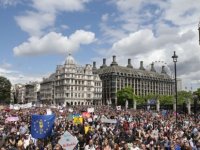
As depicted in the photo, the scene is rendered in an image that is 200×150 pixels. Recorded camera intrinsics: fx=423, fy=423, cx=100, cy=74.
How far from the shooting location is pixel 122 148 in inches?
682

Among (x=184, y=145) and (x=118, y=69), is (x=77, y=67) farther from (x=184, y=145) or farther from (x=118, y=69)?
(x=184, y=145)

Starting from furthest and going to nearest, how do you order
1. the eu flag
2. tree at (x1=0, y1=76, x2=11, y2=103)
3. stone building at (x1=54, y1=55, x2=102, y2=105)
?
A: stone building at (x1=54, y1=55, x2=102, y2=105), tree at (x1=0, y1=76, x2=11, y2=103), the eu flag

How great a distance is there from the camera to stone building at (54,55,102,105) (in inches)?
6619

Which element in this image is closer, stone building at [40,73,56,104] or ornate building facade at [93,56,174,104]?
ornate building facade at [93,56,174,104]

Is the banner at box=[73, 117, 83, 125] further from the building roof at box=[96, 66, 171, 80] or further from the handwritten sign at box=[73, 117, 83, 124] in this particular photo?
the building roof at box=[96, 66, 171, 80]

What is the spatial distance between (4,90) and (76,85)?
3325 cm

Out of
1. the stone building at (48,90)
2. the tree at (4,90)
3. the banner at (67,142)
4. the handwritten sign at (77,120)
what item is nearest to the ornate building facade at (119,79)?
the stone building at (48,90)

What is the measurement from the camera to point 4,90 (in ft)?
485

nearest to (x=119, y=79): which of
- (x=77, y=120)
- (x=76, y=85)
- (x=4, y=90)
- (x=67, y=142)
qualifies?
(x=76, y=85)

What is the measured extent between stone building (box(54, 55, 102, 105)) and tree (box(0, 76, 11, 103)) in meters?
25.4

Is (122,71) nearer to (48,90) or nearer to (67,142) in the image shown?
(48,90)

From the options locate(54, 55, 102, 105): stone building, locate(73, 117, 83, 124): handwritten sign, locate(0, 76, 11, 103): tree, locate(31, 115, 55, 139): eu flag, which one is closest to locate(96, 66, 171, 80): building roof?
locate(54, 55, 102, 105): stone building

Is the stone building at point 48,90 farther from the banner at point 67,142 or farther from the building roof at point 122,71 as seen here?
the banner at point 67,142

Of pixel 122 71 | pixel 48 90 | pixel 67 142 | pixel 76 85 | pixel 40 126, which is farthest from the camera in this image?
pixel 48 90
